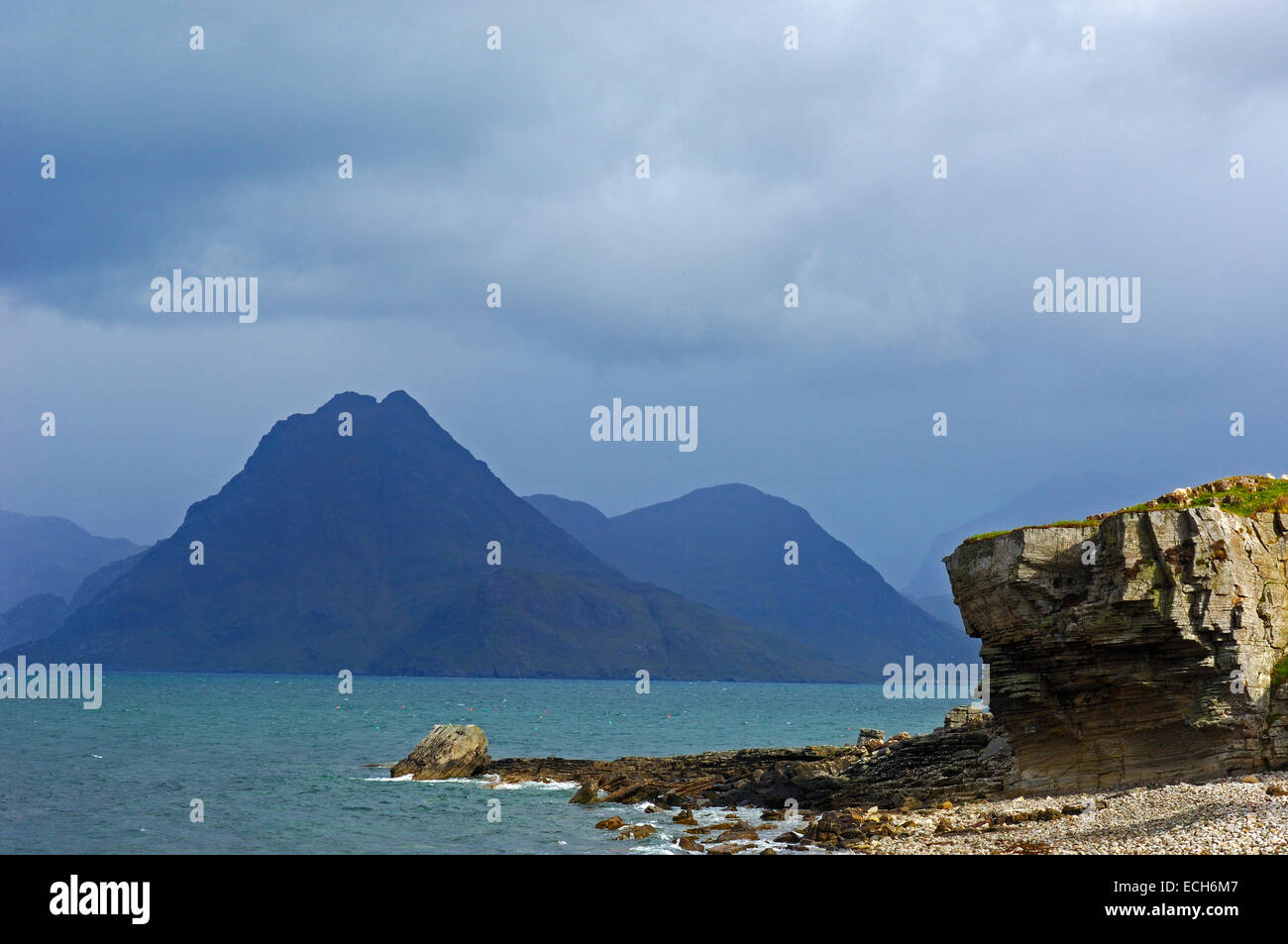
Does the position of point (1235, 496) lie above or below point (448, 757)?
above

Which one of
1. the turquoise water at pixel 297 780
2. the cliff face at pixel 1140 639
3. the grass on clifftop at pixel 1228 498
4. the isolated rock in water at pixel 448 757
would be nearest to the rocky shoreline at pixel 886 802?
the isolated rock in water at pixel 448 757

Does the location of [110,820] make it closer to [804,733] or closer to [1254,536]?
[1254,536]

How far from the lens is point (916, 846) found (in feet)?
103

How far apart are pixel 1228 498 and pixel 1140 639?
7.45 metres

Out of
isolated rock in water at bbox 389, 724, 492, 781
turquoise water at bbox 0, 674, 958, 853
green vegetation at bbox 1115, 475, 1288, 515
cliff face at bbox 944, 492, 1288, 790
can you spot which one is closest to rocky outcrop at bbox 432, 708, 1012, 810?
isolated rock in water at bbox 389, 724, 492, 781

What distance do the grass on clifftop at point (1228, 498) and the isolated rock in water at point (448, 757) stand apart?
36.9 m

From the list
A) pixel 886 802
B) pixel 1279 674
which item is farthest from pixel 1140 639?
pixel 886 802

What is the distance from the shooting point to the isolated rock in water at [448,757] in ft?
209

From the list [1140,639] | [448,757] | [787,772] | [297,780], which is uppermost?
[1140,639]

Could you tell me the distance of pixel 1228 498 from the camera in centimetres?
3912

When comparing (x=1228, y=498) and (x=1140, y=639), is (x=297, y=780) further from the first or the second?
(x=1228, y=498)

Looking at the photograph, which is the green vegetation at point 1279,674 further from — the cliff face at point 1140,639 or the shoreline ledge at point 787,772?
the shoreline ledge at point 787,772
